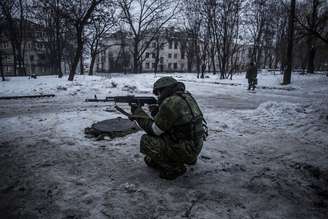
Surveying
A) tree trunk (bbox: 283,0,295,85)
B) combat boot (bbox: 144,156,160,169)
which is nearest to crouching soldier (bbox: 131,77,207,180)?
combat boot (bbox: 144,156,160,169)

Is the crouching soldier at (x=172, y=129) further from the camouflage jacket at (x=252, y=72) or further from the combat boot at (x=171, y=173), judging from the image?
the camouflage jacket at (x=252, y=72)

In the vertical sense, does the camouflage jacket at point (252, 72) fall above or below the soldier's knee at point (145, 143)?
above

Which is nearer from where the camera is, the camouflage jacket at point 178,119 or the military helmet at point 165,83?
the camouflage jacket at point 178,119

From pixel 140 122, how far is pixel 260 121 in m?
5.05

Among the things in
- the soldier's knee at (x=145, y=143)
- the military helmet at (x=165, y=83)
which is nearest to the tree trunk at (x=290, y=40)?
the military helmet at (x=165, y=83)

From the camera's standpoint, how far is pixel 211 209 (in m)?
2.74

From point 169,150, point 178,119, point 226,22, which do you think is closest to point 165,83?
point 178,119

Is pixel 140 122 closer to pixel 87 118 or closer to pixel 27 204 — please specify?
pixel 27 204

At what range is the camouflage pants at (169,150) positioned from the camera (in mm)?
3094

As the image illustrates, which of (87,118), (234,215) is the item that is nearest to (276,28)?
(87,118)

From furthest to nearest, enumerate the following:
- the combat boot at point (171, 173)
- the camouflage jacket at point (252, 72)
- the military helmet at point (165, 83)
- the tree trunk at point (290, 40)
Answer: the tree trunk at point (290, 40) → the camouflage jacket at point (252, 72) → the combat boot at point (171, 173) → the military helmet at point (165, 83)

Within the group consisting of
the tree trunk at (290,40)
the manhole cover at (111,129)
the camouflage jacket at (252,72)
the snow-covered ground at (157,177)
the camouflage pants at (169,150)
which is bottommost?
the snow-covered ground at (157,177)

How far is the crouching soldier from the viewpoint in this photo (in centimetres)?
299

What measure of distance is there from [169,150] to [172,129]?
285 mm
